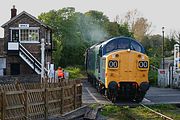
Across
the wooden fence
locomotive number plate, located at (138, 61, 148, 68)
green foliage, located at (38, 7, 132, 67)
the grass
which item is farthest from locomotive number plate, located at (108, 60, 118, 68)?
green foliage, located at (38, 7, 132, 67)

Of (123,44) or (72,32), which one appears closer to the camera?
(123,44)

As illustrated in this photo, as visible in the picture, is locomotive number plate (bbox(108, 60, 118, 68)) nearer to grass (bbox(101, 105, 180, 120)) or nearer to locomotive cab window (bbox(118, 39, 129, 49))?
locomotive cab window (bbox(118, 39, 129, 49))

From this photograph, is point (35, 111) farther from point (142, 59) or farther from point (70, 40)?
point (70, 40)

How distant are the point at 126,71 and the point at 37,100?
27.5 feet

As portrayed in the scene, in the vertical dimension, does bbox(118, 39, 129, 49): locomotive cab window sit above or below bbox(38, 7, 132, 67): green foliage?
below

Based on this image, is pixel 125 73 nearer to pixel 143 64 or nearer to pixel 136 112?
pixel 143 64

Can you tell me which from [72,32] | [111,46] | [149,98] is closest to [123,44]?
[111,46]

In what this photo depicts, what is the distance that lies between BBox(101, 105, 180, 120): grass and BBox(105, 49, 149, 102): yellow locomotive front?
156 centimetres

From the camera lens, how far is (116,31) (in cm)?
8269

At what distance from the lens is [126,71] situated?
957 inches

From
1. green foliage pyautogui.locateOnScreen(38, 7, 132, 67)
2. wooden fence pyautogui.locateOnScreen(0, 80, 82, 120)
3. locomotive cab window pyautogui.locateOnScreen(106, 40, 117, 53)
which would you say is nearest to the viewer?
wooden fence pyautogui.locateOnScreen(0, 80, 82, 120)

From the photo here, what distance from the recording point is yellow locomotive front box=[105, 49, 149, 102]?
2422cm

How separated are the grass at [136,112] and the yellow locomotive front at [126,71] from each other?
156cm

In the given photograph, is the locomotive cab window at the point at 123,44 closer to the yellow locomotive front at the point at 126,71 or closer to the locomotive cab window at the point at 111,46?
the locomotive cab window at the point at 111,46
